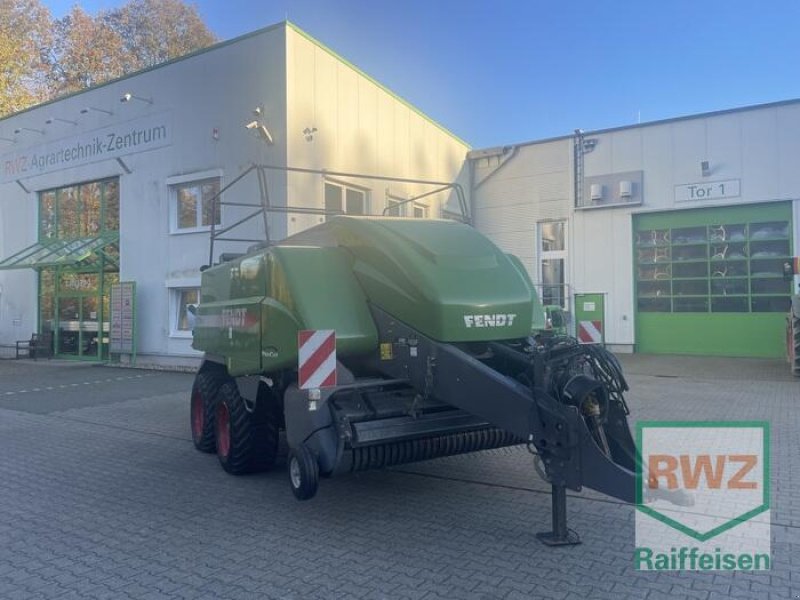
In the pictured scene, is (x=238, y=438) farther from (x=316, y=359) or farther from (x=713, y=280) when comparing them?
(x=713, y=280)

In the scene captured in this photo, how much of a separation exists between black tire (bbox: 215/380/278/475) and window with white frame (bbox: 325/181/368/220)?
916cm

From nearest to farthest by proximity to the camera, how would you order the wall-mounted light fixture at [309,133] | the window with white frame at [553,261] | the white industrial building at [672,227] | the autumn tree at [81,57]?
the wall-mounted light fixture at [309,133], the white industrial building at [672,227], the window with white frame at [553,261], the autumn tree at [81,57]

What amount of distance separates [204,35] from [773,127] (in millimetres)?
25812

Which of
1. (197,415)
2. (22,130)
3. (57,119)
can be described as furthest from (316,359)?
(22,130)

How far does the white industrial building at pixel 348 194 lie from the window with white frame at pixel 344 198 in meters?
0.06

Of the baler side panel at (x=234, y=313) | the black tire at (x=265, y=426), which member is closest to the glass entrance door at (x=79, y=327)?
the baler side panel at (x=234, y=313)

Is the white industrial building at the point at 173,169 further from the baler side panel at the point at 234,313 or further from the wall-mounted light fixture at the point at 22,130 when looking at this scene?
the baler side panel at the point at 234,313

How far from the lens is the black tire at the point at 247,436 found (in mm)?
6211

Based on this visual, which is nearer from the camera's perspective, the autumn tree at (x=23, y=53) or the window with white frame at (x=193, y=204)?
the window with white frame at (x=193, y=204)

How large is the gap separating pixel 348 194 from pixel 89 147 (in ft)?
26.2

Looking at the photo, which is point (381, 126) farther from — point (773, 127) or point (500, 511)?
point (500, 511)

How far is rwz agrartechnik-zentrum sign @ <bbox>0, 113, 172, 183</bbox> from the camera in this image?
1669 centimetres

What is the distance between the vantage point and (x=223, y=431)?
6605mm

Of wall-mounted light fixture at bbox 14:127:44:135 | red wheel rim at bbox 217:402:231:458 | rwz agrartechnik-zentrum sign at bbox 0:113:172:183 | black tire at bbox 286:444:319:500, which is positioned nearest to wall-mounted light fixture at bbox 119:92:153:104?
rwz agrartechnik-zentrum sign at bbox 0:113:172:183
